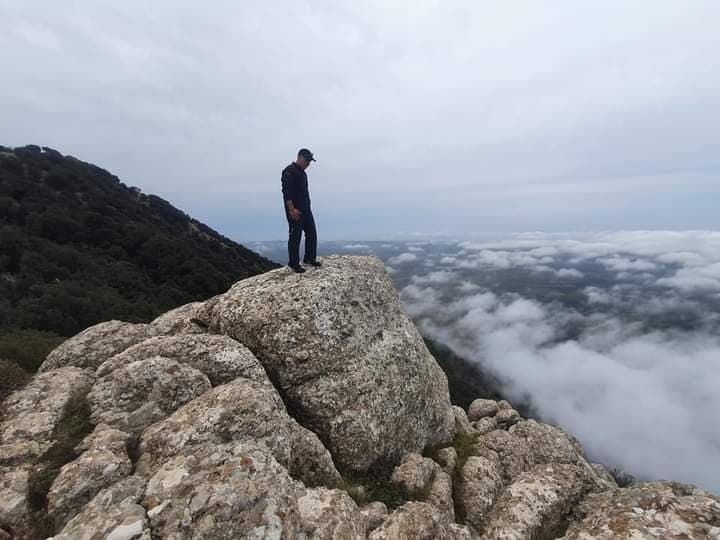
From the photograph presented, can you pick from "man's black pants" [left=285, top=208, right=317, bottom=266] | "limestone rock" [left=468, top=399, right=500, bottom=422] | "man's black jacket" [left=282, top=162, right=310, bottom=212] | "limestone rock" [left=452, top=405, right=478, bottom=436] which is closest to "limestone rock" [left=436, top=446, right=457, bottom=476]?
"limestone rock" [left=452, top=405, right=478, bottom=436]

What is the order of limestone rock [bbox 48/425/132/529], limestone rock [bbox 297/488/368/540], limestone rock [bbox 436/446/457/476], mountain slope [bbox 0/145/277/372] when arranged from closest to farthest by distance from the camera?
limestone rock [bbox 48/425/132/529]
limestone rock [bbox 297/488/368/540]
limestone rock [bbox 436/446/457/476]
mountain slope [bbox 0/145/277/372]

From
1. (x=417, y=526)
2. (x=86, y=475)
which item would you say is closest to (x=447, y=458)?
(x=417, y=526)

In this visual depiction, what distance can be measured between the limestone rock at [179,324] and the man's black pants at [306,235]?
4.44 metres

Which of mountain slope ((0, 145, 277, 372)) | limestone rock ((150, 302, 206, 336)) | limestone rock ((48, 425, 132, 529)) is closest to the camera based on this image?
limestone rock ((48, 425, 132, 529))

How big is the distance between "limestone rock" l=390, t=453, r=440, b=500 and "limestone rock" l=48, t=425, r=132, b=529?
789 centimetres

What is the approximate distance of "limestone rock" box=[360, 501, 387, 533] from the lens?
893 cm

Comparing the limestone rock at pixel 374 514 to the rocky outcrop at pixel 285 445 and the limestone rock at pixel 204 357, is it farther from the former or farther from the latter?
the limestone rock at pixel 204 357

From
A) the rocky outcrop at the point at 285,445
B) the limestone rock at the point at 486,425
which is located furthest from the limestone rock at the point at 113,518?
the limestone rock at the point at 486,425

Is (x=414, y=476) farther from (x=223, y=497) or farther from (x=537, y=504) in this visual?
(x=223, y=497)

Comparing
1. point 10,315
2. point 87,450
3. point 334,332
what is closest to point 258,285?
point 334,332

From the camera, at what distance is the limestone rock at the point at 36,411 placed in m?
8.13

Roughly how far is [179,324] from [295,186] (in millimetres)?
7373

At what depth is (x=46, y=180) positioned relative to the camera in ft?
231

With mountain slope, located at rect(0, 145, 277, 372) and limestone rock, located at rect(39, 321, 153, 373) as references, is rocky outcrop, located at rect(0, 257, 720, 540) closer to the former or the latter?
limestone rock, located at rect(39, 321, 153, 373)
